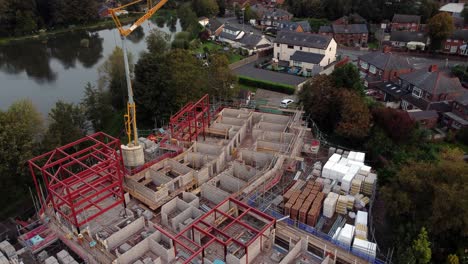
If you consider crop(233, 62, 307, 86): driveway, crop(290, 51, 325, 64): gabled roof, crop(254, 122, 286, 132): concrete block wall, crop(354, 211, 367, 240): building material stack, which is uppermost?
crop(290, 51, 325, 64): gabled roof

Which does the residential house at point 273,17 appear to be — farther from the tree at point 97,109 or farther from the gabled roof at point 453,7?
the tree at point 97,109

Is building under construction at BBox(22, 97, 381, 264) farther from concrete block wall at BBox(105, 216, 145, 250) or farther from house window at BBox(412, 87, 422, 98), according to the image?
house window at BBox(412, 87, 422, 98)

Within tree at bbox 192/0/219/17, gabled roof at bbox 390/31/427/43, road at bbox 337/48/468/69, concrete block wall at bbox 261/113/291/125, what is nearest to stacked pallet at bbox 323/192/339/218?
concrete block wall at bbox 261/113/291/125

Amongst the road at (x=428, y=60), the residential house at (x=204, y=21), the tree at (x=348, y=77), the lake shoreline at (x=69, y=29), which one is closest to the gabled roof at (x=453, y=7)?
the road at (x=428, y=60)

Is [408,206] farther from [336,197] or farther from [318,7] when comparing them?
[318,7]

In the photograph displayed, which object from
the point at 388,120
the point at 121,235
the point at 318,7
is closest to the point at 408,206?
the point at 388,120

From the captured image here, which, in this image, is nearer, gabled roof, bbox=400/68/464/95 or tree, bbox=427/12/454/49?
gabled roof, bbox=400/68/464/95

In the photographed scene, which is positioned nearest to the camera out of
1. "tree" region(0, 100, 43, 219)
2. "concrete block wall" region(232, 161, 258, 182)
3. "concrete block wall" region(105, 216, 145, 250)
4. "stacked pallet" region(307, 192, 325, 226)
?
"concrete block wall" region(105, 216, 145, 250)

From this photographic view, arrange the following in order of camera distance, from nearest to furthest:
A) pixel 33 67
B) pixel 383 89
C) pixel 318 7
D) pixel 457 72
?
pixel 383 89, pixel 457 72, pixel 33 67, pixel 318 7
